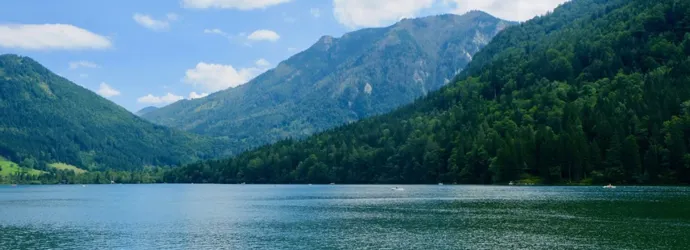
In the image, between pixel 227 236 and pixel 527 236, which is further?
pixel 227 236

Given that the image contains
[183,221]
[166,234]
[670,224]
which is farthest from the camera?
[183,221]

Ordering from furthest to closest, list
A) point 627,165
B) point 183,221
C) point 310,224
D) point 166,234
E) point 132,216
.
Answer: point 627,165 → point 132,216 → point 183,221 → point 310,224 → point 166,234

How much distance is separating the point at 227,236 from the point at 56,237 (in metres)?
25.2

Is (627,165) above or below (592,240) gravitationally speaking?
above

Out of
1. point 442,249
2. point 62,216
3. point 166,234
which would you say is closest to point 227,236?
point 166,234

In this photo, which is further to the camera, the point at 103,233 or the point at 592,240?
the point at 103,233

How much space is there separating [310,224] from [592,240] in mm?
46474

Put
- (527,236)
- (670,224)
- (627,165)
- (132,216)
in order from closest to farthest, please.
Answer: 1. (527,236)
2. (670,224)
3. (132,216)
4. (627,165)

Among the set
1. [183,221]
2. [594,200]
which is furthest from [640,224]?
[183,221]

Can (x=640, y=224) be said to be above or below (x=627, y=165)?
below

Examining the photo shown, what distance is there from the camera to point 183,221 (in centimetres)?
11581

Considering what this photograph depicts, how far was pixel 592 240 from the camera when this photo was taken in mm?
75875

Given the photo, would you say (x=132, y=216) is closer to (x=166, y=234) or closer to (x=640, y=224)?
(x=166, y=234)

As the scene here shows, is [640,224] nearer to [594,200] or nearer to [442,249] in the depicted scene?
[442,249]
